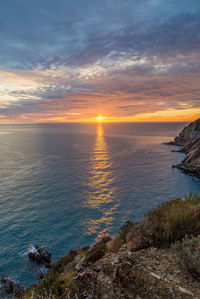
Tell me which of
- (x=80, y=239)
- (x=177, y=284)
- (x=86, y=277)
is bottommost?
(x=80, y=239)

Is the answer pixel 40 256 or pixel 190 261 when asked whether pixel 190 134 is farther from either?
pixel 190 261

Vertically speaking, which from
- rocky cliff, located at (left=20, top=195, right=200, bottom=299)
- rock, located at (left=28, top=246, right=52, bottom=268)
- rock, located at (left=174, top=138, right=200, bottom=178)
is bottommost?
rock, located at (left=28, top=246, right=52, bottom=268)

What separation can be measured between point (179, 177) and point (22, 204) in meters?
39.5

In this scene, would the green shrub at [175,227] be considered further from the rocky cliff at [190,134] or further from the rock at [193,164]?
the rocky cliff at [190,134]

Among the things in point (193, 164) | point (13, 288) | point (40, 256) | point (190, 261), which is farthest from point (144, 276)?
point (193, 164)

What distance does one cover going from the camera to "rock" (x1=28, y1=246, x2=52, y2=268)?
712 inches

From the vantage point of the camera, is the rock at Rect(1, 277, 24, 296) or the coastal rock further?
the coastal rock

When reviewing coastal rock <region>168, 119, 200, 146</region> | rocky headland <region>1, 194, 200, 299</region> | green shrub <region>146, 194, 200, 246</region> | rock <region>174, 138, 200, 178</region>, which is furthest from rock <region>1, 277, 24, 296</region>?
coastal rock <region>168, 119, 200, 146</region>

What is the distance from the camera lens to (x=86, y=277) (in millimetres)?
4699

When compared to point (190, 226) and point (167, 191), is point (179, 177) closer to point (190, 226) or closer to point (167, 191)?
point (167, 191)

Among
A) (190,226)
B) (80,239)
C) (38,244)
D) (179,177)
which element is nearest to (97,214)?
(80,239)

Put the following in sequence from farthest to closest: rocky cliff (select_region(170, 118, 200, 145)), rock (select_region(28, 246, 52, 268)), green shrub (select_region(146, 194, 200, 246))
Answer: rocky cliff (select_region(170, 118, 200, 145)), rock (select_region(28, 246, 52, 268)), green shrub (select_region(146, 194, 200, 246))

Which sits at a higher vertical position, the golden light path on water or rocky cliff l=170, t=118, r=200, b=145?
rocky cliff l=170, t=118, r=200, b=145

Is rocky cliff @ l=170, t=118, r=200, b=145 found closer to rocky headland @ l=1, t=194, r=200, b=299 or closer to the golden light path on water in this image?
the golden light path on water
